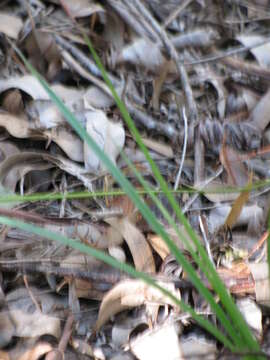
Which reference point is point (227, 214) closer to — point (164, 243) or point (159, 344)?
point (164, 243)

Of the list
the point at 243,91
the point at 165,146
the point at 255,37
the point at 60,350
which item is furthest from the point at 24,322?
the point at 255,37

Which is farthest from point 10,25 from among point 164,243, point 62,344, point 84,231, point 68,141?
point 62,344

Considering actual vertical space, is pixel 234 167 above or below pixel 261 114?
below

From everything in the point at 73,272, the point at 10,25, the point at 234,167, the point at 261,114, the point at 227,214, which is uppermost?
the point at 10,25

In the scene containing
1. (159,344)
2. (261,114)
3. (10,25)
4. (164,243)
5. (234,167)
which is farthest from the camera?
(10,25)

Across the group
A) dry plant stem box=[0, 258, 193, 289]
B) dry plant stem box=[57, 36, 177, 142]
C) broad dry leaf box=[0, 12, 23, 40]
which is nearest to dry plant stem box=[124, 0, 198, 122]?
dry plant stem box=[57, 36, 177, 142]

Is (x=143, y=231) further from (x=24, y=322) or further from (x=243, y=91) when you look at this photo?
(x=243, y=91)
